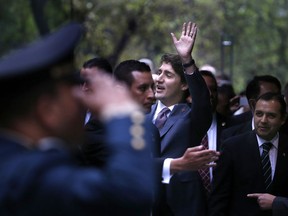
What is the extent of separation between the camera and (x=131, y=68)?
19.1 feet

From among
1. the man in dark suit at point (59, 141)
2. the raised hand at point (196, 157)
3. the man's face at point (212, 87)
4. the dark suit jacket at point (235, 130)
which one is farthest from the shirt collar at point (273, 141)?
the man in dark suit at point (59, 141)

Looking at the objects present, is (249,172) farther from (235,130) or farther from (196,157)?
(196,157)

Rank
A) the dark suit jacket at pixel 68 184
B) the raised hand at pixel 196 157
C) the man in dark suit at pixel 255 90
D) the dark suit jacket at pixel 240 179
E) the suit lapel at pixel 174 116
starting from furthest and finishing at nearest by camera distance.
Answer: the man in dark suit at pixel 255 90 < the dark suit jacket at pixel 240 179 < the suit lapel at pixel 174 116 < the raised hand at pixel 196 157 < the dark suit jacket at pixel 68 184

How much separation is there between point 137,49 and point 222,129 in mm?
19608

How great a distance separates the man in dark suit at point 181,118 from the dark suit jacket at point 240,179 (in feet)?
0.49

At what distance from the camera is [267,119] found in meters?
7.03

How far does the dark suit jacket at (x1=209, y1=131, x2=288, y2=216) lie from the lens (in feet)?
22.0

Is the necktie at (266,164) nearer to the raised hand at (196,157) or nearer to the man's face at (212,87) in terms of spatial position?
the man's face at (212,87)

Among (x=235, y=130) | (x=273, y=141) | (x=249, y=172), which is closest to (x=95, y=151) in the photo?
(x=249, y=172)

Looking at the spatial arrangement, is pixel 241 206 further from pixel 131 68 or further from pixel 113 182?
pixel 113 182

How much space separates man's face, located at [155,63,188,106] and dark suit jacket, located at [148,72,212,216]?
10 centimetres

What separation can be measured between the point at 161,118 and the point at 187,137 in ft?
0.92

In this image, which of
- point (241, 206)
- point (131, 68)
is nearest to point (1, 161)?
point (131, 68)

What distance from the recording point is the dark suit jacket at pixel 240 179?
6.69 m
